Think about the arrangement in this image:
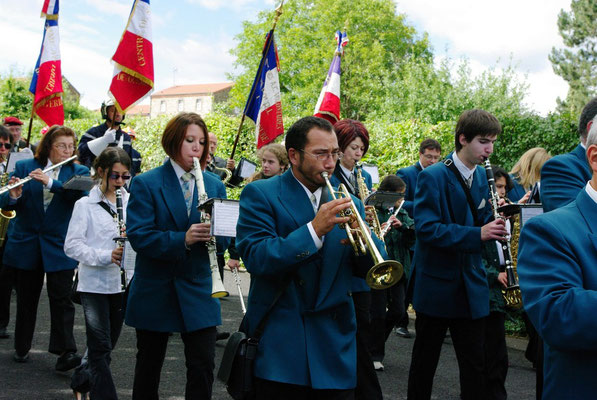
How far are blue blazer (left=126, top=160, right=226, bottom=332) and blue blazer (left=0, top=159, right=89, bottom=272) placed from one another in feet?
8.41

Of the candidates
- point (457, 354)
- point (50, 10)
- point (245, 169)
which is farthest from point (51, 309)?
point (50, 10)

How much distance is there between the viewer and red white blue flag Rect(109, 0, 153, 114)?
24.1 ft

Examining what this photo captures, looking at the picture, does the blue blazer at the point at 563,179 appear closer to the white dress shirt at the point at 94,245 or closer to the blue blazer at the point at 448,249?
the blue blazer at the point at 448,249

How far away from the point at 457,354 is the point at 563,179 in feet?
5.70

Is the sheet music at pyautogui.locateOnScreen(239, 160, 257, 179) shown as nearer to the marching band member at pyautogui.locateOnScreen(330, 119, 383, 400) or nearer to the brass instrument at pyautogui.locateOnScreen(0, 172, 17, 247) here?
the brass instrument at pyautogui.locateOnScreen(0, 172, 17, 247)

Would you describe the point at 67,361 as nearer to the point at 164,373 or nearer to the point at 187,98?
the point at 164,373

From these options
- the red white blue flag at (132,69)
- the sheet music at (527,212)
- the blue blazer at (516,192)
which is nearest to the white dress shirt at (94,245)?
the red white blue flag at (132,69)

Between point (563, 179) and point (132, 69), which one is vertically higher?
point (132, 69)

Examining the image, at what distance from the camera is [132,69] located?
24.2 feet

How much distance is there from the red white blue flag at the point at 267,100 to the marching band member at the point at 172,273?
4.43m

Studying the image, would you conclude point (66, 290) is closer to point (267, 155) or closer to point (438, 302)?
point (267, 155)

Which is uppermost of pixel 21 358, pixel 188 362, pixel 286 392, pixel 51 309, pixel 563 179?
pixel 563 179

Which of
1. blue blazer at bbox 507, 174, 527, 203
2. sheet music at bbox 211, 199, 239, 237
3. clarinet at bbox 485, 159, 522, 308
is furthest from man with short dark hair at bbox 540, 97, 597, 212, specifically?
blue blazer at bbox 507, 174, 527, 203

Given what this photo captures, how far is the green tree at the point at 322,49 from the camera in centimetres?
4269
